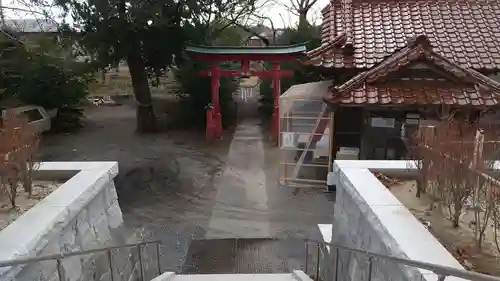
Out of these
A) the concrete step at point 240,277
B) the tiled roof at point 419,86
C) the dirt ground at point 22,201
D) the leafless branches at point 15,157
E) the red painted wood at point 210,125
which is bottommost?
the concrete step at point 240,277

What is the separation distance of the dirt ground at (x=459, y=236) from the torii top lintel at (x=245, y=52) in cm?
1082

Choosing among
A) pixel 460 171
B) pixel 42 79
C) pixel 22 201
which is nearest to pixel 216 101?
pixel 42 79

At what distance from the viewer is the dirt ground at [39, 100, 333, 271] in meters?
8.66

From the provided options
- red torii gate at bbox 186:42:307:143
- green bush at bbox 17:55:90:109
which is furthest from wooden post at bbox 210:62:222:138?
green bush at bbox 17:55:90:109

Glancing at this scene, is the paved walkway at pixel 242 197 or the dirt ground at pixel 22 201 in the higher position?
the dirt ground at pixel 22 201

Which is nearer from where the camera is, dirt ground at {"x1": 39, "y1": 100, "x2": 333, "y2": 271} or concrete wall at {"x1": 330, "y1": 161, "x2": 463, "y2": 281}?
concrete wall at {"x1": 330, "y1": 161, "x2": 463, "y2": 281}

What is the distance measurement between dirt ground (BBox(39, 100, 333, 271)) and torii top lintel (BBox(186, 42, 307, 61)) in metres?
2.98

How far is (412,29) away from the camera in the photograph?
1139 cm

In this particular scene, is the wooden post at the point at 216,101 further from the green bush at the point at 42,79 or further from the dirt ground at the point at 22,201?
the dirt ground at the point at 22,201

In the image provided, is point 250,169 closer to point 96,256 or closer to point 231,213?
point 231,213

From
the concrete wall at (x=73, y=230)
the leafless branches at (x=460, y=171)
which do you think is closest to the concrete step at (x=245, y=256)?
the concrete wall at (x=73, y=230)

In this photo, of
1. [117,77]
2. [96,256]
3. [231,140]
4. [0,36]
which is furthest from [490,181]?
[117,77]

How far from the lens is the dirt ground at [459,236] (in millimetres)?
3282

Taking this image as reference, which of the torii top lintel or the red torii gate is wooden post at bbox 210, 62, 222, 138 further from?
the torii top lintel
